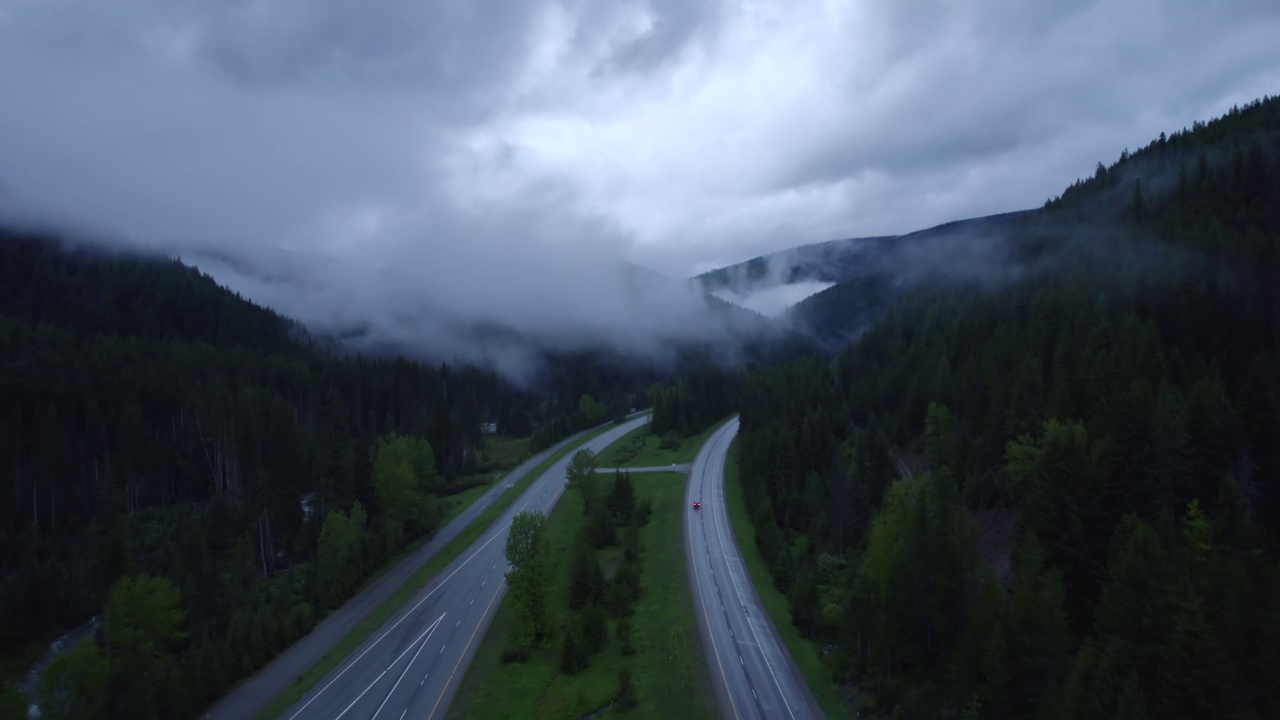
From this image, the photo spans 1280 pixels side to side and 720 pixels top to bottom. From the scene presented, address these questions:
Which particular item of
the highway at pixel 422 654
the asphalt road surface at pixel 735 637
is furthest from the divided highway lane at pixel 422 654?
the asphalt road surface at pixel 735 637

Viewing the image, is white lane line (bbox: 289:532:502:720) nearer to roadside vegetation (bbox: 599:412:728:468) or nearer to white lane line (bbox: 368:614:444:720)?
white lane line (bbox: 368:614:444:720)

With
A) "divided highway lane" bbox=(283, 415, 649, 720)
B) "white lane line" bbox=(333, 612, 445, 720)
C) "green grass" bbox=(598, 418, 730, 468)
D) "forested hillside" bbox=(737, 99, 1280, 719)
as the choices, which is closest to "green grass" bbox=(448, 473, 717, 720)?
"divided highway lane" bbox=(283, 415, 649, 720)

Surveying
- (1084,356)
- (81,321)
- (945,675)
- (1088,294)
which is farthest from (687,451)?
(81,321)

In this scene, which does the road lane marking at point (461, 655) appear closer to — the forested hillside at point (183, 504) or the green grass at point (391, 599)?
the green grass at point (391, 599)

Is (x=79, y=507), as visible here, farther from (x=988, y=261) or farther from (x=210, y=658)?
(x=988, y=261)

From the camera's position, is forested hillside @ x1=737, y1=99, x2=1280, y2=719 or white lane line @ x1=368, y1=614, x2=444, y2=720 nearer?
forested hillside @ x1=737, y1=99, x2=1280, y2=719

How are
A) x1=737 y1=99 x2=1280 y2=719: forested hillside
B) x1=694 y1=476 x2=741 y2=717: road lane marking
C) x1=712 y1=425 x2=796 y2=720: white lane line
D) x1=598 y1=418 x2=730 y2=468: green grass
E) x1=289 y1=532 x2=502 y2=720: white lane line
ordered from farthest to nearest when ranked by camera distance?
x1=598 y1=418 x2=730 y2=468: green grass, x1=289 y1=532 x2=502 y2=720: white lane line, x1=712 y1=425 x2=796 y2=720: white lane line, x1=694 y1=476 x2=741 y2=717: road lane marking, x1=737 y1=99 x2=1280 y2=719: forested hillside

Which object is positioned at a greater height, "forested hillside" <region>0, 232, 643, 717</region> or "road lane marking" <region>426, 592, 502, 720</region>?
"forested hillside" <region>0, 232, 643, 717</region>

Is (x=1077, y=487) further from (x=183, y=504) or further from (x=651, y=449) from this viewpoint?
(x=183, y=504)
